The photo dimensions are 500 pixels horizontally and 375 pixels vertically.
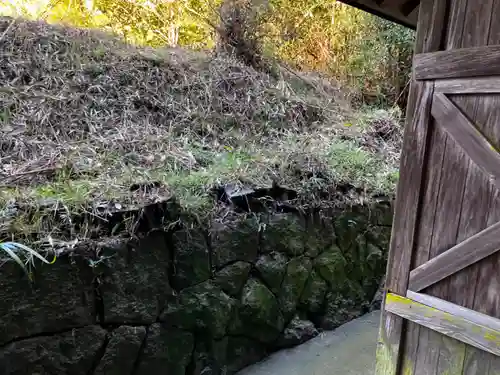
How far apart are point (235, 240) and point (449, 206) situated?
1644mm

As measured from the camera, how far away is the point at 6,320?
2199mm

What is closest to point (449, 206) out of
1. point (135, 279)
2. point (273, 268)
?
point (273, 268)

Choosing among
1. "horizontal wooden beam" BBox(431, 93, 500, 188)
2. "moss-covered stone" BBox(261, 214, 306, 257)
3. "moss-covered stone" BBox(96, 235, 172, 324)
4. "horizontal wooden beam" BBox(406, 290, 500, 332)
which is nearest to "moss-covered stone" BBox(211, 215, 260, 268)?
"moss-covered stone" BBox(261, 214, 306, 257)

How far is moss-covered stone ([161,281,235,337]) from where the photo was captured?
9.46ft

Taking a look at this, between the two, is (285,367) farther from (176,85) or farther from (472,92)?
(176,85)

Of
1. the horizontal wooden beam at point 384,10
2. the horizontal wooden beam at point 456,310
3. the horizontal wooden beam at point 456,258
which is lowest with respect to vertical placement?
the horizontal wooden beam at point 456,310

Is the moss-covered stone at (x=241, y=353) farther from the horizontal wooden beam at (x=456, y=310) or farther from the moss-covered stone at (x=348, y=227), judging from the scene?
the horizontal wooden beam at (x=456, y=310)

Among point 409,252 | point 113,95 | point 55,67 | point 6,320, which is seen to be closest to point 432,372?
point 409,252

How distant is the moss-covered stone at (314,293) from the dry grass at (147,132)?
2.59 ft

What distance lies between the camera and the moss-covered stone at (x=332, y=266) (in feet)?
12.9

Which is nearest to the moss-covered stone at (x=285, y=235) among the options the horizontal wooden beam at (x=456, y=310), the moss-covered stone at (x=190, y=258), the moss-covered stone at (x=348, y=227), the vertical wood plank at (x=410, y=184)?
→ the moss-covered stone at (x=348, y=227)

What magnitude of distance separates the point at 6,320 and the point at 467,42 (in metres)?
2.90

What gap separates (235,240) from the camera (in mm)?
3205

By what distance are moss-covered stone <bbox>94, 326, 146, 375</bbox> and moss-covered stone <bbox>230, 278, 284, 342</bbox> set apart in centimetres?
84
